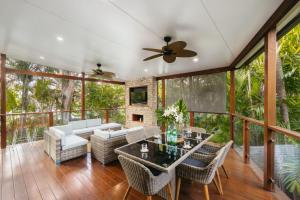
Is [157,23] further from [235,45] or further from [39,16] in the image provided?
[39,16]

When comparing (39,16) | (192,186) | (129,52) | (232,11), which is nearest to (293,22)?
(232,11)

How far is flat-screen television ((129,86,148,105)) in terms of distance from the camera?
6.95 m

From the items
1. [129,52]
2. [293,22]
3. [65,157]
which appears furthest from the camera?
[129,52]

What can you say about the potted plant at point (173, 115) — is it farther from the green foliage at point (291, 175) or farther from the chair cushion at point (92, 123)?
the chair cushion at point (92, 123)

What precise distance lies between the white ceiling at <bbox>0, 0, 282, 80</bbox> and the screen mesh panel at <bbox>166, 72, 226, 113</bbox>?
1.84 feet

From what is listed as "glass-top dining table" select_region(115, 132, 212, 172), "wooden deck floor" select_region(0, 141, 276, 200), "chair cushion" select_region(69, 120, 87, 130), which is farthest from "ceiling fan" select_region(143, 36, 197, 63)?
"chair cushion" select_region(69, 120, 87, 130)

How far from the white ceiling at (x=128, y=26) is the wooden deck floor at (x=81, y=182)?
2.64 m

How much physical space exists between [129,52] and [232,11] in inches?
108

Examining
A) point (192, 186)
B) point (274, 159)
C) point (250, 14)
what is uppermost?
point (250, 14)

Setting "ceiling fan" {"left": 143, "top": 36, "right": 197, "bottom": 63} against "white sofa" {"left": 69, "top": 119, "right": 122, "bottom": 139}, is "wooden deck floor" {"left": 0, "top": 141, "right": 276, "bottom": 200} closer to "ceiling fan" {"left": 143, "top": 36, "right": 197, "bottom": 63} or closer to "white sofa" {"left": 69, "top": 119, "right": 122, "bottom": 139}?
"white sofa" {"left": 69, "top": 119, "right": 122, "bottom": 139}

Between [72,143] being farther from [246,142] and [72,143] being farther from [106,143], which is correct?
[246,142]

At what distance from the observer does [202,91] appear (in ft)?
16.9

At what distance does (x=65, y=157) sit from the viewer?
341 centimetres

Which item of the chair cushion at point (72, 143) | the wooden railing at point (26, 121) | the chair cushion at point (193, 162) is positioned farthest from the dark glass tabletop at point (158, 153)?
the wooden railing at point (26, 121)
